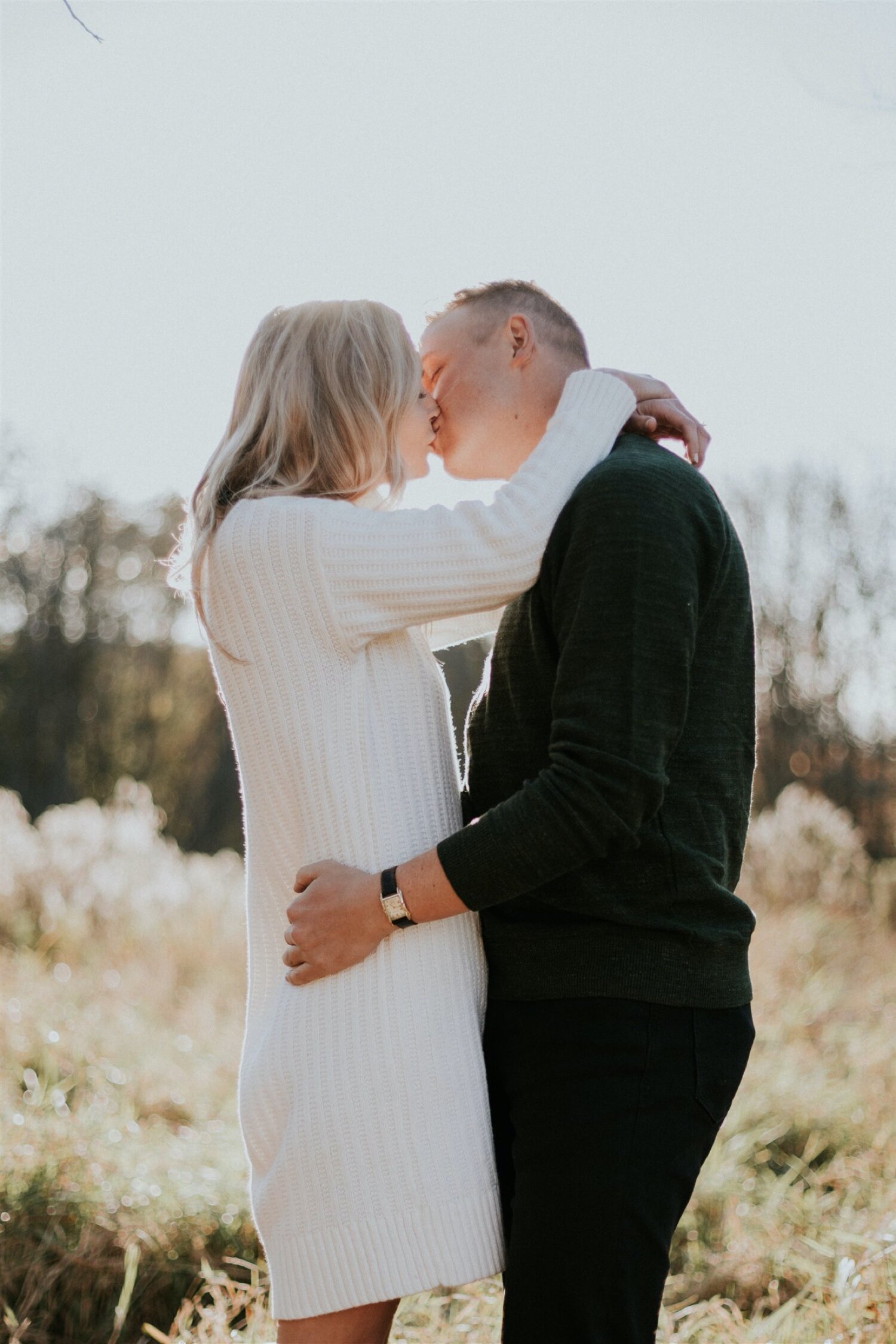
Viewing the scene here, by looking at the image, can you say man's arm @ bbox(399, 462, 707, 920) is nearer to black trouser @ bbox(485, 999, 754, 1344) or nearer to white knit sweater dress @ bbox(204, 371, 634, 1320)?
white knit sweater dress @ bbox(204, 371, 634, 1320)

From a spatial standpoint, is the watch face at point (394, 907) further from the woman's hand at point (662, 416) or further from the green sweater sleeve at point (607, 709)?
the woman's hand at point (662, 416)

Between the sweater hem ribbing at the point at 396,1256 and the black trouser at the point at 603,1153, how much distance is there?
0.05 meters

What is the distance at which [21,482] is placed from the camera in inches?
593

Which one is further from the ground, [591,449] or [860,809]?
[591,449]

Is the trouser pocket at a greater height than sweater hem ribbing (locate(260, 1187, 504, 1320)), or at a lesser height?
greater

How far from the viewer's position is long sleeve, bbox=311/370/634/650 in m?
1.80

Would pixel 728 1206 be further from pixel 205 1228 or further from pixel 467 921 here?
pixel 467 921

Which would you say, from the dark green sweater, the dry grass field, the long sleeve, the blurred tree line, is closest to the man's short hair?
the dark green sweater

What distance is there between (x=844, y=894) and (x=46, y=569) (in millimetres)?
11253

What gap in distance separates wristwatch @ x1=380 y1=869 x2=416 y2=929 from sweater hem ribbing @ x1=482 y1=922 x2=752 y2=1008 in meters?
0.20

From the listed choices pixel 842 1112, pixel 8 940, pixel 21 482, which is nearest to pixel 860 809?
pixel 842 1112

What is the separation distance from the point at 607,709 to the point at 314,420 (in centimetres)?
72

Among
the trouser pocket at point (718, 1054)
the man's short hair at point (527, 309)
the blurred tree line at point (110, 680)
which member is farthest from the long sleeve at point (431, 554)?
the blurred tree line at point (110, 680)

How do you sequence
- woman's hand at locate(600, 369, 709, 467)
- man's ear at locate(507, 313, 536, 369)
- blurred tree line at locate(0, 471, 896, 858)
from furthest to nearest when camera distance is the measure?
1. blurred tree line at locate(0, 471, 896, 858)
2. man's ear at locate(507, 313, 536, 369)
3. woman's hand at locate(600, 369, 709, 467)
